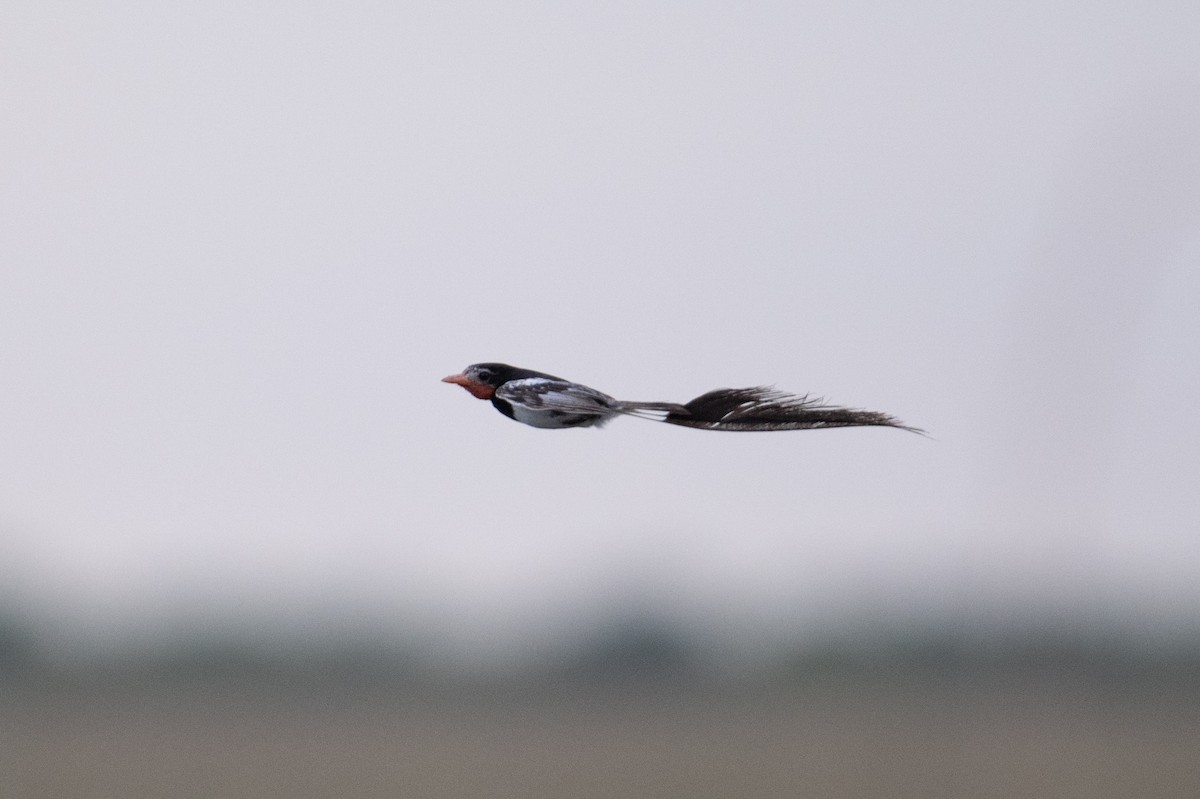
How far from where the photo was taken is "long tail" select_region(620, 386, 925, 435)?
233 centimetres

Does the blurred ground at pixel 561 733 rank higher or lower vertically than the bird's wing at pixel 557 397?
higher

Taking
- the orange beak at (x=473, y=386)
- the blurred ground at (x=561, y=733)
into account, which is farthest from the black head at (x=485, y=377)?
the blurred ground at (x=561, y=733)

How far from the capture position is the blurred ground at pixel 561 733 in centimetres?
2359

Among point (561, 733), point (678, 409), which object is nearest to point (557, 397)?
point (678, 409)

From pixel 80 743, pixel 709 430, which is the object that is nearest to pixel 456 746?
pixel 80 743

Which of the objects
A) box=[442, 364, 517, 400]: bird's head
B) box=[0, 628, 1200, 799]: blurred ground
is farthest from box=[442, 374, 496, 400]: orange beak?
box=[0, 628, 1200, 799]: blurred ground

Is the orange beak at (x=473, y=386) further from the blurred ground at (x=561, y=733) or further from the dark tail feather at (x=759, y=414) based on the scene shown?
the blurred ground at (x=561, y=733)

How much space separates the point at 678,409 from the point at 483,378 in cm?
32

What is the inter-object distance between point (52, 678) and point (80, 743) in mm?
8194

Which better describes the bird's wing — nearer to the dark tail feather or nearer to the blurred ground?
the dark tail feather

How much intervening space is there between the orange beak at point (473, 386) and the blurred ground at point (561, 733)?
888cm

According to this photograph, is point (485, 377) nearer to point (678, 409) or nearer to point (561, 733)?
point (678, 409)

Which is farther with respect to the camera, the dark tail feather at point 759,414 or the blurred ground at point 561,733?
the blurred ground at point 561,733

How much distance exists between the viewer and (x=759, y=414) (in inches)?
94.3
